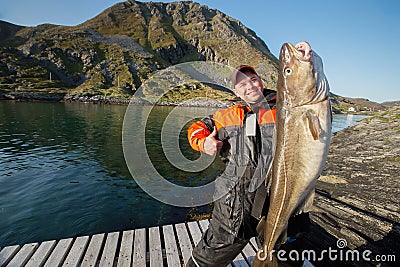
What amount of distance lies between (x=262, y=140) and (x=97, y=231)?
10.5m

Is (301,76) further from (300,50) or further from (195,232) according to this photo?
(195,232)

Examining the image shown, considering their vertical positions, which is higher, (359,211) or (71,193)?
(359,211)

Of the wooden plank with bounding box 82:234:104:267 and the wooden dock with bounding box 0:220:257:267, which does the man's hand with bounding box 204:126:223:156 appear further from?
the wooden plank with bounding box 82:234:104:267

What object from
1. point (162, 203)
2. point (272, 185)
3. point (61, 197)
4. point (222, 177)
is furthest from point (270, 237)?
point (61, 197)

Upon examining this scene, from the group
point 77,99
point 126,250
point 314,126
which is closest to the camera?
point 314,126

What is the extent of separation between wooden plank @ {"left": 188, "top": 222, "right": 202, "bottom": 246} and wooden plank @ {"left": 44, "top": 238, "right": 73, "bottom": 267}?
309 centimetres

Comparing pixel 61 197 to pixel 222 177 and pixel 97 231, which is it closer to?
pixel 97 231

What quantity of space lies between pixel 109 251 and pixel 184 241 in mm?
1836

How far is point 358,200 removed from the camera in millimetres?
8172

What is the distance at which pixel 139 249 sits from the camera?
558cm

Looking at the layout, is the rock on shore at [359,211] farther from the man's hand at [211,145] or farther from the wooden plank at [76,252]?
the wooden plank at [76,252]

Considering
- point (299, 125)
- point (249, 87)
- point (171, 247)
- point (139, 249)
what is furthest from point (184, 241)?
point (299, 125)

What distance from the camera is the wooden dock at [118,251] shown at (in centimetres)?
511

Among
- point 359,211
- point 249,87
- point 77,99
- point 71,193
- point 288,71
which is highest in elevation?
point 288,71
